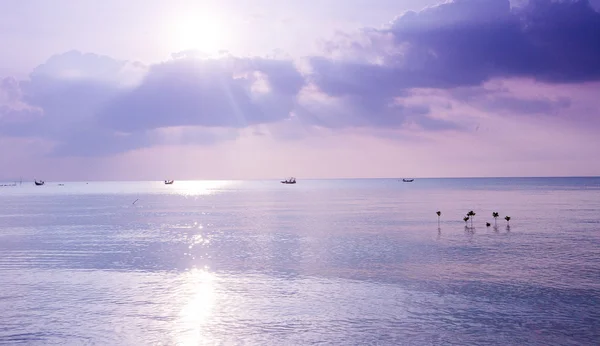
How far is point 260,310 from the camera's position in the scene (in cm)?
3162

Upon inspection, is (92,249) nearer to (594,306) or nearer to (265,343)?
(265,343)

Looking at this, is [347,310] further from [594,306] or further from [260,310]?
[594,306]

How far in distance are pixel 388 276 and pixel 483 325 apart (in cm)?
1322

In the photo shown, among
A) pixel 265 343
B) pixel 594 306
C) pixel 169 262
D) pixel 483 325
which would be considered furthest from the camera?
pixel 169 262

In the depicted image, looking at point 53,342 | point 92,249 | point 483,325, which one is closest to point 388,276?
point 483,325

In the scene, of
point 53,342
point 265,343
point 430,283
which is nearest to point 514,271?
point 430,283

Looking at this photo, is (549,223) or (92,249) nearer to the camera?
(92,249)

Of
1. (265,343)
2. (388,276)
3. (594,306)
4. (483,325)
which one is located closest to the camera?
(265,343)

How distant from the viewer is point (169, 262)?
1946 inches

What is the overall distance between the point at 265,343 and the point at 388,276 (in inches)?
685

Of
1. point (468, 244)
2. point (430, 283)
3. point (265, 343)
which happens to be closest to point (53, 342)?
point (265, 343)

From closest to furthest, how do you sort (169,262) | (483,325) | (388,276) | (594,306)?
(483,325), (594,306), (388,276), (169,262)

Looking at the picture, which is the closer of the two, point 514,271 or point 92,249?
point 514,271

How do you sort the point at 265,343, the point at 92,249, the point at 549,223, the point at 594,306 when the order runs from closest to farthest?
the point at 265,343, the point at 594,306, the point at 92,249, the point at 549,223
